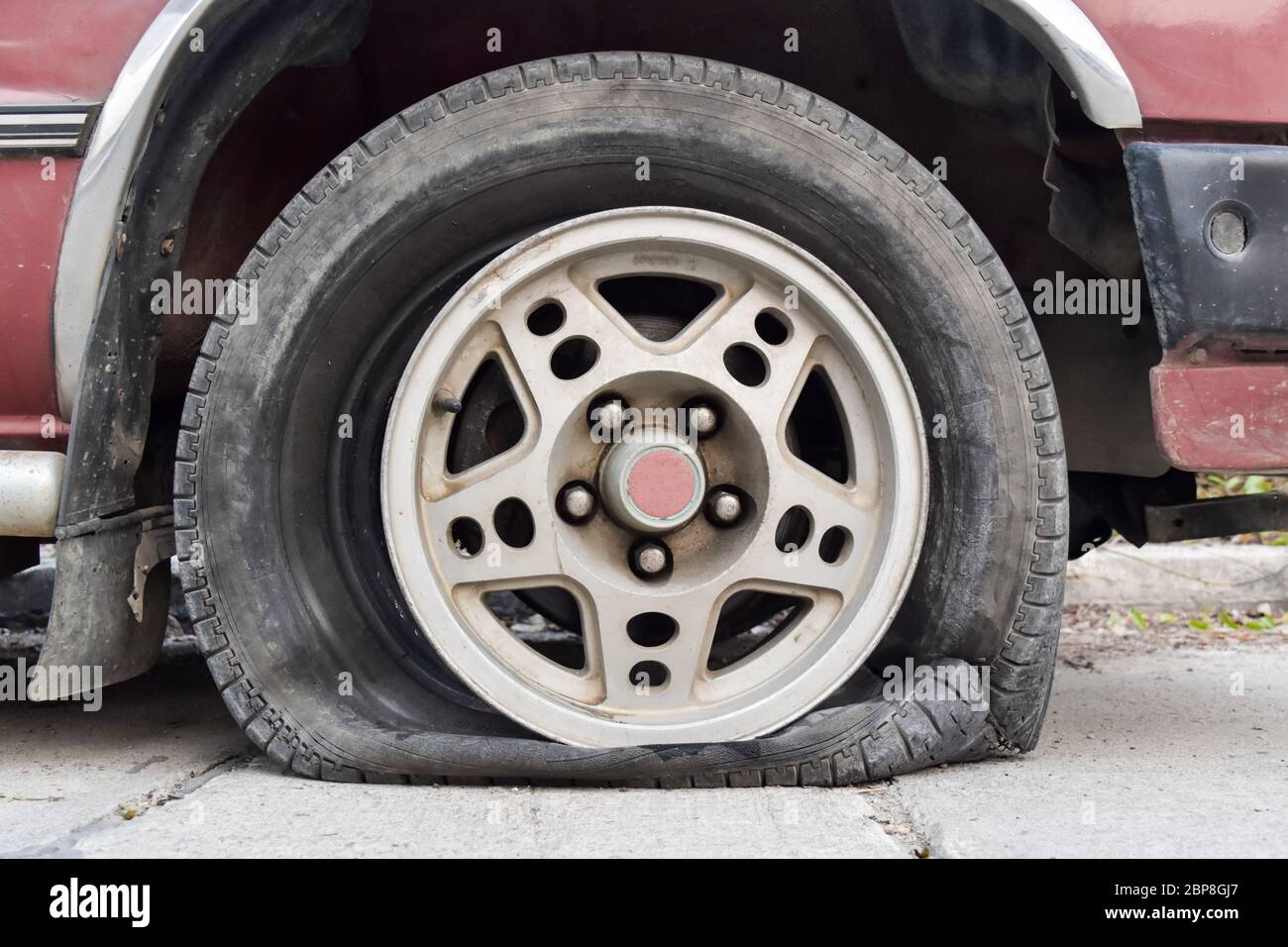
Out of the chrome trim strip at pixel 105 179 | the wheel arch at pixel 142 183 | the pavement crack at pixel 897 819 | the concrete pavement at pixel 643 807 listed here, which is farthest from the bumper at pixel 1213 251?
the chrome trim strip at pixel 105 179

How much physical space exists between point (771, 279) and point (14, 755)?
1.50 meters

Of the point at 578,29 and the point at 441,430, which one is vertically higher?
the point at 578,29

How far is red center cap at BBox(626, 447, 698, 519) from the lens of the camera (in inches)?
68.4

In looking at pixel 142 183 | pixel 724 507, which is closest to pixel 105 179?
pixel 142 183

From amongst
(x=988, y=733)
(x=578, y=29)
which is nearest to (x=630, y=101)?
(x=578, y=29)

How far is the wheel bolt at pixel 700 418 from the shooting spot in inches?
71.7

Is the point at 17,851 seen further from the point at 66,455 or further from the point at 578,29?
the point at 578,29

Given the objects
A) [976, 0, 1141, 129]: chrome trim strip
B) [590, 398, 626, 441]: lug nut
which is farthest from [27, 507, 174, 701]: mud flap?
[976, 0, 1141, 129]: chrome trim strip

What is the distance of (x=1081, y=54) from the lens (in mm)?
1615

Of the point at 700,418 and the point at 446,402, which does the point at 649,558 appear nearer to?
the point at 700,418

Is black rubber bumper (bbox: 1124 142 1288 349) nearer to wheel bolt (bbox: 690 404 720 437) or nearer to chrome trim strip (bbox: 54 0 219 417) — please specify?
wheel bolt (bbox: 690 404 720 437)

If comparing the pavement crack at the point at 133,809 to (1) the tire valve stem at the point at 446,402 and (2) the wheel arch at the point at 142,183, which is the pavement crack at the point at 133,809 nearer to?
(2) the wheel arch at the point at 142,183

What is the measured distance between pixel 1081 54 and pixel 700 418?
0.76 metres

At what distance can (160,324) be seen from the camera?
1.83 meters
